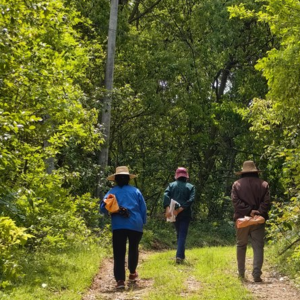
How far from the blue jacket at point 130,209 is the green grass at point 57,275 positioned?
1148 millimetres

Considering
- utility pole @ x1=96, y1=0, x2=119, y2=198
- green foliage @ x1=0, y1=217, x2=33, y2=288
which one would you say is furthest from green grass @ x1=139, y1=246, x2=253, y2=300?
utility pole @ x1=96, y1=0, x2=119, y2=198

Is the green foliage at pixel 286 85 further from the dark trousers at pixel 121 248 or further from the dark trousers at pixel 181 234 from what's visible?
the dark trousers at pixel 121 248

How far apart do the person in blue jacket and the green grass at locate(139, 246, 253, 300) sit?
58 centimetres

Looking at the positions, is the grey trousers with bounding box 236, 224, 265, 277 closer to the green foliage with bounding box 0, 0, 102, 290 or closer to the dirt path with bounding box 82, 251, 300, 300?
the dirt path with bounding box 82, 251, 300, 300

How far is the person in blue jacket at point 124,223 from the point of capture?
8258 millimetres

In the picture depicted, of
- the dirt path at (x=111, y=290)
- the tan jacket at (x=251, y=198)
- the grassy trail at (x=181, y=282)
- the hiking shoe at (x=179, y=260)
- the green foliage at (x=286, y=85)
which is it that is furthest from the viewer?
the hiking shoe at (x=179, y=260)

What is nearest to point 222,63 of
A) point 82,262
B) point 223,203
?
point 223,203

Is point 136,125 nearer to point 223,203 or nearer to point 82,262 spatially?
point 223,203

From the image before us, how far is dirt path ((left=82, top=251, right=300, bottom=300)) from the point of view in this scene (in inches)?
289

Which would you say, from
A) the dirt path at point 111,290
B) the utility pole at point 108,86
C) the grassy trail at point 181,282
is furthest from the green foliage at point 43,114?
the utility pole at point 108,86

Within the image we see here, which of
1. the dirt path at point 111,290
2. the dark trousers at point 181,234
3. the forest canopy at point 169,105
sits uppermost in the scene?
the forest canopy at point 169,105

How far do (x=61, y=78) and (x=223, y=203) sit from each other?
16694mm

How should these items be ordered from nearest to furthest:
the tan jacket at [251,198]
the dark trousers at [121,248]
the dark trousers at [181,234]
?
the dark trousers at [121,248], the tan jacket at [251,198], the dark trousers at [181,234]

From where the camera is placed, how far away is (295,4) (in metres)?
9.02
